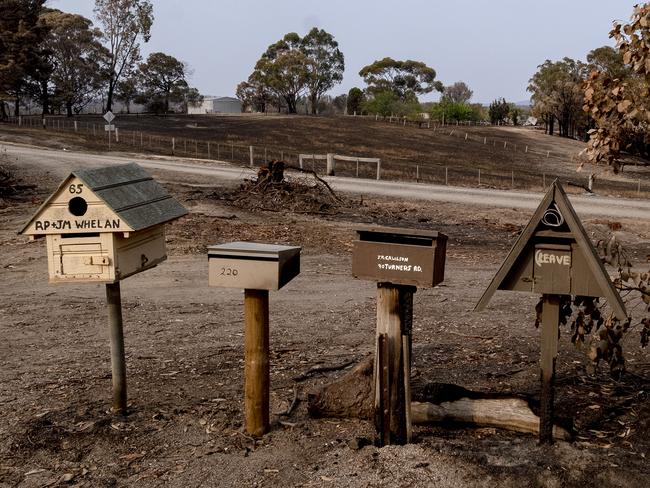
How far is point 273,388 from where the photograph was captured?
669 cm

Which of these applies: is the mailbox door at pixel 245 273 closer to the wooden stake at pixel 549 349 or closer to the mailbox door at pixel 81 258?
the mailbox door at pixel 81 258

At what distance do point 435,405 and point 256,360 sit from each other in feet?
4.87

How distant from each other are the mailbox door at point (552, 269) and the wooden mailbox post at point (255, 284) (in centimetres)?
180

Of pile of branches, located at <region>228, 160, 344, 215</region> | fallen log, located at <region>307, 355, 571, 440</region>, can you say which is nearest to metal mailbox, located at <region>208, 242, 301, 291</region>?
fallen log, located at <region>307, 355, 571, 440</region>

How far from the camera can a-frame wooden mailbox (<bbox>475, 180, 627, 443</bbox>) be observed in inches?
185

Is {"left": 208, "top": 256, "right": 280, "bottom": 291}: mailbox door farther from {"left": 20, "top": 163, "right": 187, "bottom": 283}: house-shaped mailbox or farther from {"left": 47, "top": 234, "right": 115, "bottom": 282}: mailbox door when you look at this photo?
{"left": 47, "top": 234, "right": 115, "bottom": 282}: mailbox door

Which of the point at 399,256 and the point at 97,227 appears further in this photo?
the point at 97,227

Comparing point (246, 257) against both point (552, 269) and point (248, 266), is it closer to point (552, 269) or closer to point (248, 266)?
point (248, 266)

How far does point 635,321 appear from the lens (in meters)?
9.39

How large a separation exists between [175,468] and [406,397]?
1.76 meters

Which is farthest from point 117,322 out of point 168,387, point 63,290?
point 63,290

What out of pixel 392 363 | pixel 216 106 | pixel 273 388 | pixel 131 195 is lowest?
pixel 273 388

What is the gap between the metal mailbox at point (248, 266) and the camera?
517 centimetres

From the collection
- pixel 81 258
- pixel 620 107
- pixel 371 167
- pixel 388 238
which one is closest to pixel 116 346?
→ pixel 81 258
